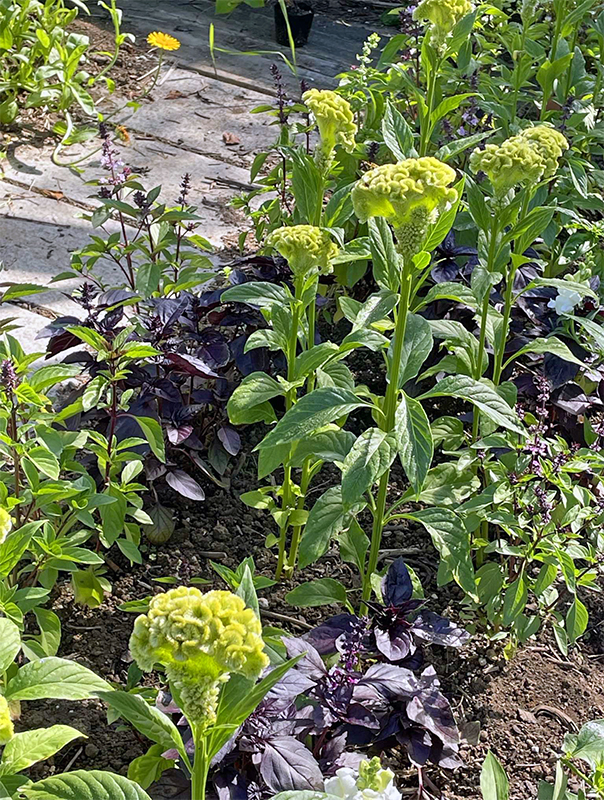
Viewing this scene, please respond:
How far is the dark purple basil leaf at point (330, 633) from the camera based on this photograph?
189cm

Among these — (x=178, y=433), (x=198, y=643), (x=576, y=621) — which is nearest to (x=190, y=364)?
(x=178, y=433)

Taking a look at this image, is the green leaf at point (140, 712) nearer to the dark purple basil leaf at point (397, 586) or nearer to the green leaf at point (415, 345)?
the dark purple basil leaf at point (397, 586)

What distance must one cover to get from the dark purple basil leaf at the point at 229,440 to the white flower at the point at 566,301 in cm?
96

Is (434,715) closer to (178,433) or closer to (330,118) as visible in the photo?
(178,433)

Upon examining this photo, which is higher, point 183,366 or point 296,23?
point 296,23

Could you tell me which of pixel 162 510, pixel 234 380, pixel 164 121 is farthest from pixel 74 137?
pixel 162 510

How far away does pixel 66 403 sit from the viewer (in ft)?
8.64

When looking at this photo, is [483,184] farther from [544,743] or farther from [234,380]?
[544,743]

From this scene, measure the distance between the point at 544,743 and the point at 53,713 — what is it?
3.63ft

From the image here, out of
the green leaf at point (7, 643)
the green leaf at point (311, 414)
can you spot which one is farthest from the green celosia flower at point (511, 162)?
the green leaf at point (7, 643)

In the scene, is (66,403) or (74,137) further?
(74,137)

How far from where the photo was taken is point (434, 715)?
1874mm

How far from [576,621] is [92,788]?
4.00 ft

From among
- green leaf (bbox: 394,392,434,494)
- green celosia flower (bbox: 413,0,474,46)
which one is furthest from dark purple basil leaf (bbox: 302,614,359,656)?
green celosia flower (bbox: 413,0,474,46)
